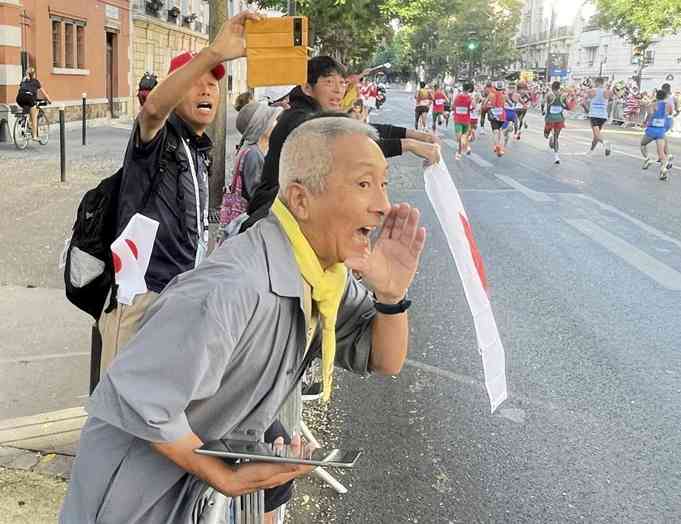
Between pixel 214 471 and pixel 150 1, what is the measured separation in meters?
31.5

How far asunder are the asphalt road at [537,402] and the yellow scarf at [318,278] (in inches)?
66.4

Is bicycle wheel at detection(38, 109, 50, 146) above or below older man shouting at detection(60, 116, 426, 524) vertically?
below

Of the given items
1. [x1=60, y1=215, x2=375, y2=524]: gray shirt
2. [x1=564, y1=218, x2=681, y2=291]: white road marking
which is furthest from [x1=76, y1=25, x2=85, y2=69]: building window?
[x1=60, y1=215, x2=375, y2=524]: gray shirt

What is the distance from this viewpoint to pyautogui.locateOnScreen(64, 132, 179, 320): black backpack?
9.39 feet

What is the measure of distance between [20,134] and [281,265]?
16066 millimetres

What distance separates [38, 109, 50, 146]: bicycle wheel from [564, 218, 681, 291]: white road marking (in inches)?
476

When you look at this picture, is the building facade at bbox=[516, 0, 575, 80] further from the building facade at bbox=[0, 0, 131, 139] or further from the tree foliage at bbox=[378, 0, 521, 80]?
the building facade at bbox=[0, 0, 131, 139]

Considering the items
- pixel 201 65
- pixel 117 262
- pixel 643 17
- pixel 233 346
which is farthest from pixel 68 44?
pixel 643 17

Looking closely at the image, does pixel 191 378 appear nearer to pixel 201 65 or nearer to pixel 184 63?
pixel 201 65

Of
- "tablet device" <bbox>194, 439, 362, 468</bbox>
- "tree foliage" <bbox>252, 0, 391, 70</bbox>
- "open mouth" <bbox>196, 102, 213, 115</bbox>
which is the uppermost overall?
"tree foliage" <bbox>252, 0, 391, 70</bbox>

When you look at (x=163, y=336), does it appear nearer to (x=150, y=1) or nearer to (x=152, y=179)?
(x=152, y=179)

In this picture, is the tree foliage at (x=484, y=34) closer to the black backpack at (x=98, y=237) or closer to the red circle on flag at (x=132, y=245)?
the black backpack at (x=98, y=237)

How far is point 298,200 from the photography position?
1.82m

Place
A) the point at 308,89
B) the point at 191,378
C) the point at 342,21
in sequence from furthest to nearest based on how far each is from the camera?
the point at 342,21 < the point at 308,89 < the point at 191,378
